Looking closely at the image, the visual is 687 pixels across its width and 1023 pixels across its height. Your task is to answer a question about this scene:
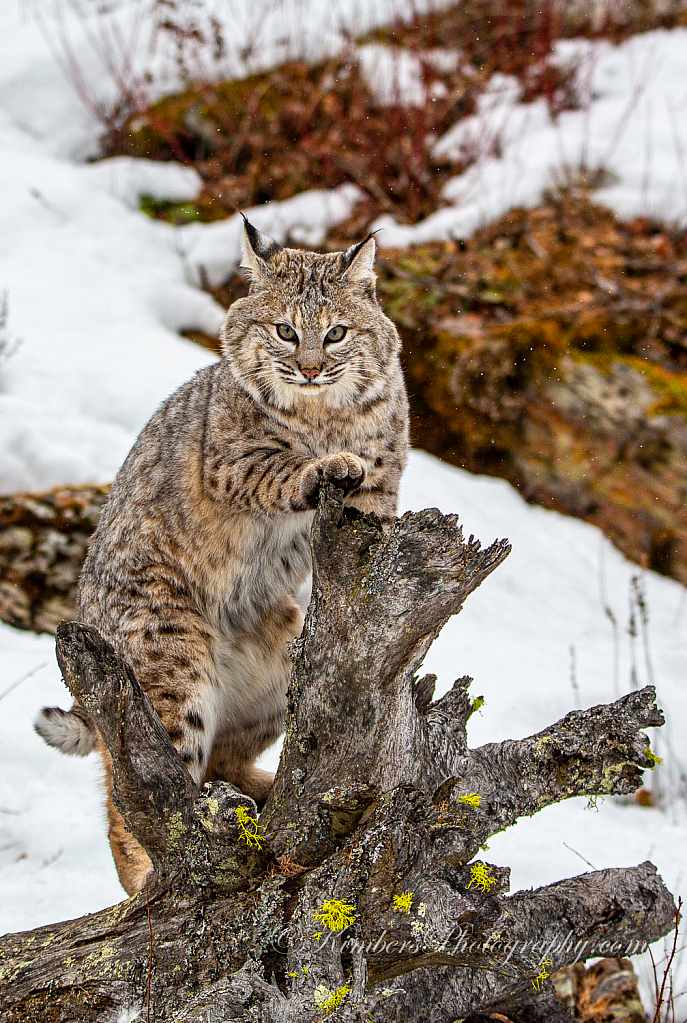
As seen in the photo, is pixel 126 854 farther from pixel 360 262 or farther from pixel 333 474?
pixel 360 262

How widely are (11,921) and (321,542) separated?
1864 mm

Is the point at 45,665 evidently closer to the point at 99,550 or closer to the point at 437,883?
the point at 99,550

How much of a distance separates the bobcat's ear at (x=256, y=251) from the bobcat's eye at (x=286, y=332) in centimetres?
29

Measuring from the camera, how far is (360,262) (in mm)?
→ 3309

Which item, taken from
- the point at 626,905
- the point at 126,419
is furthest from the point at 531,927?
the point at 126,419

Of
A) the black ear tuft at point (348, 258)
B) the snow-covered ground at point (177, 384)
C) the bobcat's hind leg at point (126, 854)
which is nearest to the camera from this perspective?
the bobcat's hind leg at point (126, 854)

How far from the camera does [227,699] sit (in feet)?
10.9

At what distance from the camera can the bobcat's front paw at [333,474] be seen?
2.64 m

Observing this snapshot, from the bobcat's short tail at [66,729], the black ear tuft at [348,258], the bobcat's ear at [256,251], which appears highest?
the bobcat's ear at [256,251]

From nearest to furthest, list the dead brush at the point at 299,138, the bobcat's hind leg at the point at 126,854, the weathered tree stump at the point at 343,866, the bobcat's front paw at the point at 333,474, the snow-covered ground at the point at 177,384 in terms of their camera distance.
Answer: the weathered tree stump at the point at 343,866
the bobcat's front paw at the point at 333,474
the bobcat's hind leg at the point at 126,854
the snow-covered ground at the point at 177,384
the dead brush at the point at 299,138

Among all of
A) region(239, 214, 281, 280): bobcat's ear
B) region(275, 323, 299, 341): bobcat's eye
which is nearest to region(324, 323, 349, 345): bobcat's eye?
region(275, 323, 299, 341): bobcat's eye

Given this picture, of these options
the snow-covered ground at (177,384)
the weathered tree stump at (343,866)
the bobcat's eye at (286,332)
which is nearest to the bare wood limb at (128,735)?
the weathered tree stump at (343,866)

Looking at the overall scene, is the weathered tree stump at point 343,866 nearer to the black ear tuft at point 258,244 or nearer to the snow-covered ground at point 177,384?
the snow-covered ground at point 177,384

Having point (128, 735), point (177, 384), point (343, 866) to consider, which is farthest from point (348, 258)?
point (177, 384)
